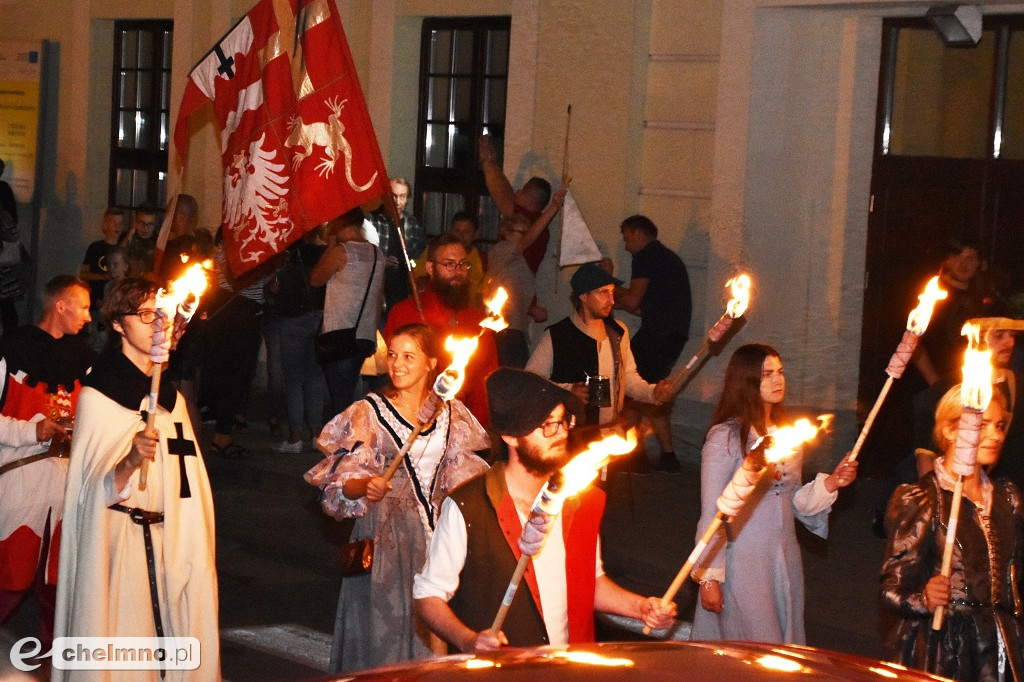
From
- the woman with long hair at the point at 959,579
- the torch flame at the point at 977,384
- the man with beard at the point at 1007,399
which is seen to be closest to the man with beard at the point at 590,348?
the man with beard at the point at 1007,399

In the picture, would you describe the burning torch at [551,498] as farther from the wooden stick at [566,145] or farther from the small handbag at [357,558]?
the wooden stick at [566,145]

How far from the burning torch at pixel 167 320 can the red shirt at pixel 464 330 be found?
1863 millimetres

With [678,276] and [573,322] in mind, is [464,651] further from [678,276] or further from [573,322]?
[678,276]

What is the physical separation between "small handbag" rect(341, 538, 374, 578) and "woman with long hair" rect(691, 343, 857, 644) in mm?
1232

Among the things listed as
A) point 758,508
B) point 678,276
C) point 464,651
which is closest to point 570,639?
point 464,651

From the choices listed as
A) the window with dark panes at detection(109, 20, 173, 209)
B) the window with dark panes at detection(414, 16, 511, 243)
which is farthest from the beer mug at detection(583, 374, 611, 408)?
the window with dark panes at detection(109, 20, 173, 209)

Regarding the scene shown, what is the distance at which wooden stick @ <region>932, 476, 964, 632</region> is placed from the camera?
16.0ft

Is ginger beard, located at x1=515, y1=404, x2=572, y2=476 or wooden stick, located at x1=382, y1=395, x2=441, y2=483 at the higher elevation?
ginger beard, located at x1=515, y1=404, x2=572, y2=476

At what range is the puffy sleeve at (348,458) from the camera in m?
6.02

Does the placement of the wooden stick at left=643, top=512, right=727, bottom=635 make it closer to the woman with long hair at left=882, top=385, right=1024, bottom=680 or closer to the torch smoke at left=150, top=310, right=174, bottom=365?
the woman with long hair at left=882, top=385, right=1024, bottom=680

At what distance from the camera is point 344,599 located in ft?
20.3

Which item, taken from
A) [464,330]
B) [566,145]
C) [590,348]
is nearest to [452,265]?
[464,330]

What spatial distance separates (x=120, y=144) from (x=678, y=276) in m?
8.56

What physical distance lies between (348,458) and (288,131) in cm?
227
